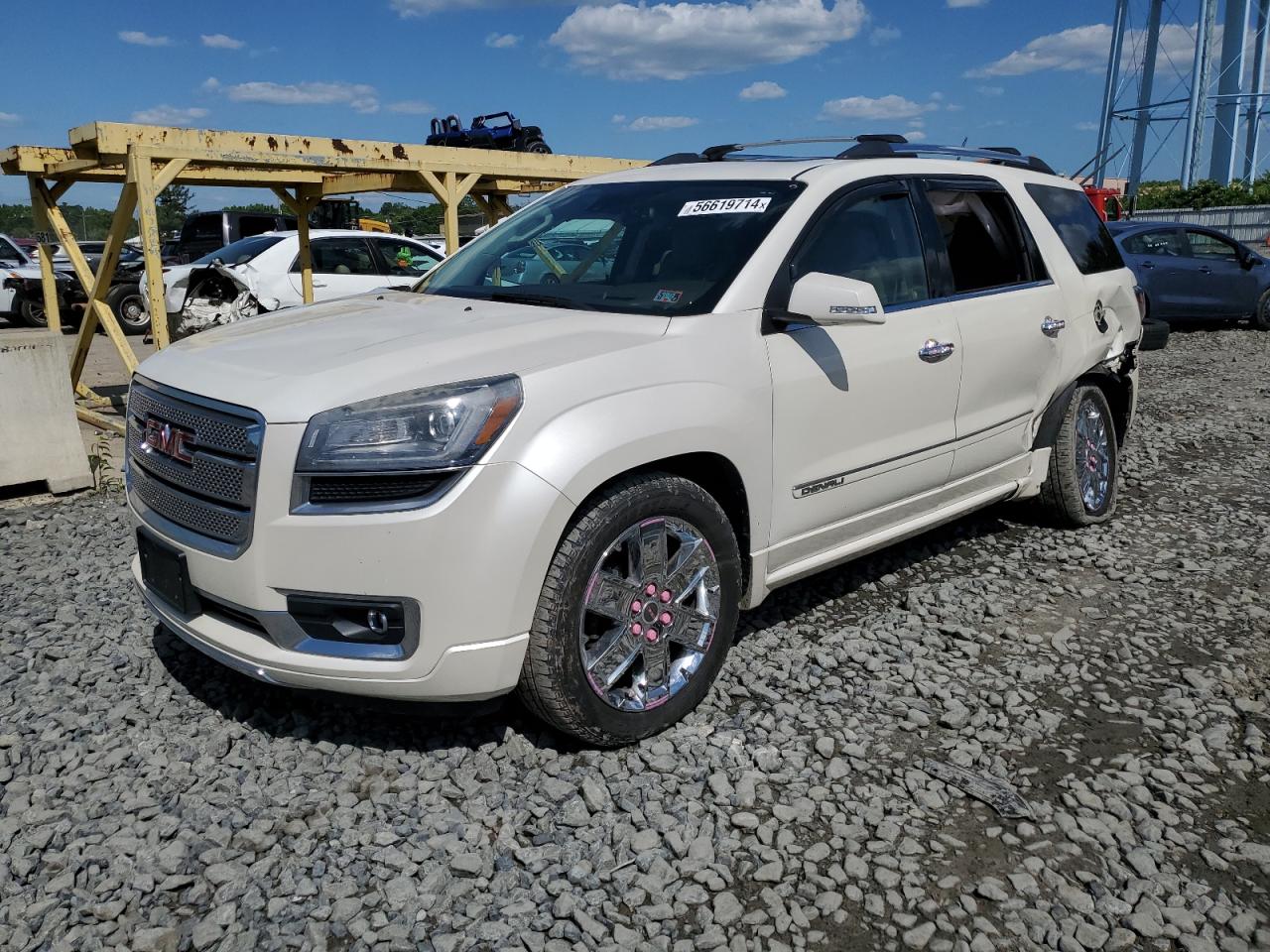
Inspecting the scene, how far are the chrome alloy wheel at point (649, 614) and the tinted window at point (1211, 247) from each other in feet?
44.6

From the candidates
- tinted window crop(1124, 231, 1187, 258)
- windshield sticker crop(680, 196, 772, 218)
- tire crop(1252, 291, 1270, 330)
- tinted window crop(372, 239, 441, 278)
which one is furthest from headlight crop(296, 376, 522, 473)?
tire crop(1252, 291, 1270, 330)

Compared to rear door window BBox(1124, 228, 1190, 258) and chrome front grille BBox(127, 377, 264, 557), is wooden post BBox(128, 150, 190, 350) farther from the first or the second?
rear door window BBox(1124, 228, 1190, 258)

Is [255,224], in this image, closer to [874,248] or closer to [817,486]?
[874,248]

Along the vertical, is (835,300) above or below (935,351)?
above

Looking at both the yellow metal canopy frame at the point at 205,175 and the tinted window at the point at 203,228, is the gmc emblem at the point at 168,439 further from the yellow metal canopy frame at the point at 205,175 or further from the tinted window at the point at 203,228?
the tinted window at the point at 203,228

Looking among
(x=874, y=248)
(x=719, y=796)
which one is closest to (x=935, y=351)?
(x=874, y=248)

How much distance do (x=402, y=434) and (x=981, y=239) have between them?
9.70 feet

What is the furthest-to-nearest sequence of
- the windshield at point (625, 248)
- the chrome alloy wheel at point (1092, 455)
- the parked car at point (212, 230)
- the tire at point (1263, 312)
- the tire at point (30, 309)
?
the parked car at point (212, 230), the tire at point (30, 309), the tire at point (1263, 312), the chrome alloy wheel at point (1092, 455), the windshield at point (625, 248)

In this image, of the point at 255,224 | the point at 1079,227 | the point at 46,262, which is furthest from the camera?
the point at 255,224

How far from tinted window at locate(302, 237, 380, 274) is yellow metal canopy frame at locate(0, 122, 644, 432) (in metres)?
2.06

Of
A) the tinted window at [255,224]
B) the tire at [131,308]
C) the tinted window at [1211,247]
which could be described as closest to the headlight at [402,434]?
the tinted window at [1211,247]

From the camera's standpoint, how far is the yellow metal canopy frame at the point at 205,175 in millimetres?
7555

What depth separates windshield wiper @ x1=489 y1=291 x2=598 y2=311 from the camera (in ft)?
11.9

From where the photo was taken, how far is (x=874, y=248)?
4.06 metres
